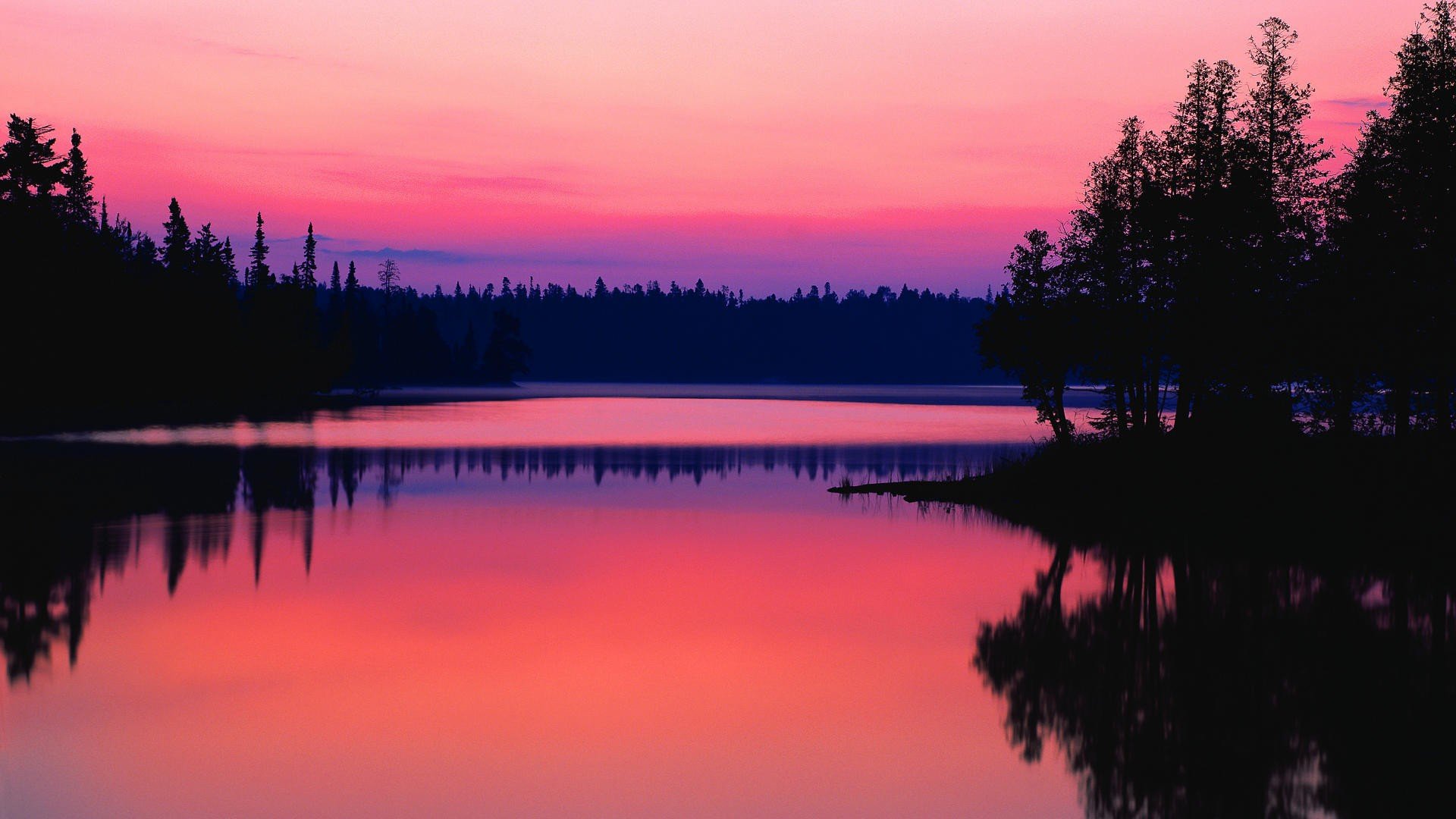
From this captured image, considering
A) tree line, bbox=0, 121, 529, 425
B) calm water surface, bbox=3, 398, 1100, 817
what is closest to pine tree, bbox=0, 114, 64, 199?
tree line, bbox=0, 121, 529, 425

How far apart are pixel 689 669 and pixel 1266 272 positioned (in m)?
32.7

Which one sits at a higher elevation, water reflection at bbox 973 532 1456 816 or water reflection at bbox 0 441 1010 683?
water reflection at bbox 973 532 1456 816

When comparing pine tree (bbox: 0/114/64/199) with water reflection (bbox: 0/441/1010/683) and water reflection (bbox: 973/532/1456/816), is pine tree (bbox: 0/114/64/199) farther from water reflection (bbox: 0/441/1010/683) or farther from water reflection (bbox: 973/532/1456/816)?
water reflection (bbox: 973/532/1456/816)

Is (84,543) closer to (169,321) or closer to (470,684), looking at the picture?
(470,684)

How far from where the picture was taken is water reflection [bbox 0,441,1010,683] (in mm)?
25203

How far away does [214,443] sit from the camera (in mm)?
73875

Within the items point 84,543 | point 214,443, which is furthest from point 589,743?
point 214,443

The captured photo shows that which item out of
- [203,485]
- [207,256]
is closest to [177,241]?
[207,256]

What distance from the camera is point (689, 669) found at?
19141 mm

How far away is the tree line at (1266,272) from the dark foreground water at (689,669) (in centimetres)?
1284

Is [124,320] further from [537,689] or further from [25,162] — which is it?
[537,689]

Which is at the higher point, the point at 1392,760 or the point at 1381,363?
the point at 1381,363

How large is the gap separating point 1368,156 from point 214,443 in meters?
56.4

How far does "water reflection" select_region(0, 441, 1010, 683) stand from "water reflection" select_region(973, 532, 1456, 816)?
1317cm
